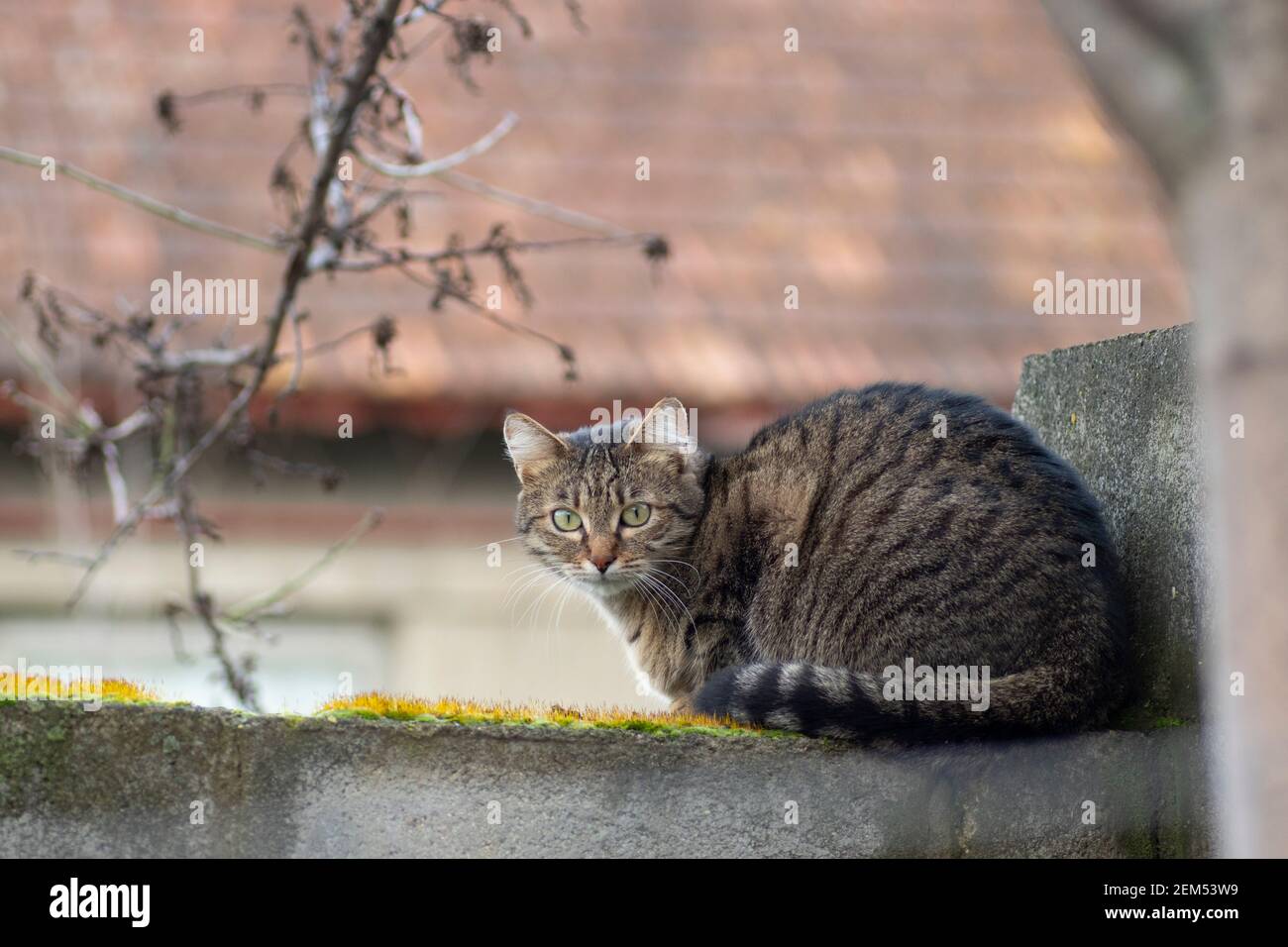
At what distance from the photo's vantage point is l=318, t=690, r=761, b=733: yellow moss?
2809 millimetres

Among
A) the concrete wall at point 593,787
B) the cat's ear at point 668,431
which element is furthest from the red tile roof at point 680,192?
the concrete wall at point 593,787

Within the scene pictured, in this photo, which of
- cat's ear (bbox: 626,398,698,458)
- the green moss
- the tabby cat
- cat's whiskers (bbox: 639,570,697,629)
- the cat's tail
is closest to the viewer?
the green moss

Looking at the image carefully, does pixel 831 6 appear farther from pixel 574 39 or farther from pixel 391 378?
pixel 391 378

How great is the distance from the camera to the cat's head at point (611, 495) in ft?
13.1

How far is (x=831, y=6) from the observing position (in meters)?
7.93

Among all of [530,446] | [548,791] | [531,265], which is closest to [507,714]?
[548,791]

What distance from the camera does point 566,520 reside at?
13.6ft

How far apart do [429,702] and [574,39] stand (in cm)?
531

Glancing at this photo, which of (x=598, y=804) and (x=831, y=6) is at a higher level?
(x=831, y=6)

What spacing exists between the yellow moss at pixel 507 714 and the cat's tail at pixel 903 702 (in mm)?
73

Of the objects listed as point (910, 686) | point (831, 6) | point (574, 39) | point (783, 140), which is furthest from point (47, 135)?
point (910, 686)

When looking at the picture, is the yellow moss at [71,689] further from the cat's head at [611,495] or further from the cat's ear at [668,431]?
the cat's ear at [668,431]

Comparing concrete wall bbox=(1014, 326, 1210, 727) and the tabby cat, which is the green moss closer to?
the tabby cat

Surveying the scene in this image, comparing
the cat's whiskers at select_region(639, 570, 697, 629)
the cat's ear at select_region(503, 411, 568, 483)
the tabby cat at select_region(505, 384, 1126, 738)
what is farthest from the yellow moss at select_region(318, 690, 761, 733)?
the cat's ear at select_region(503, 411, 568, 483)
